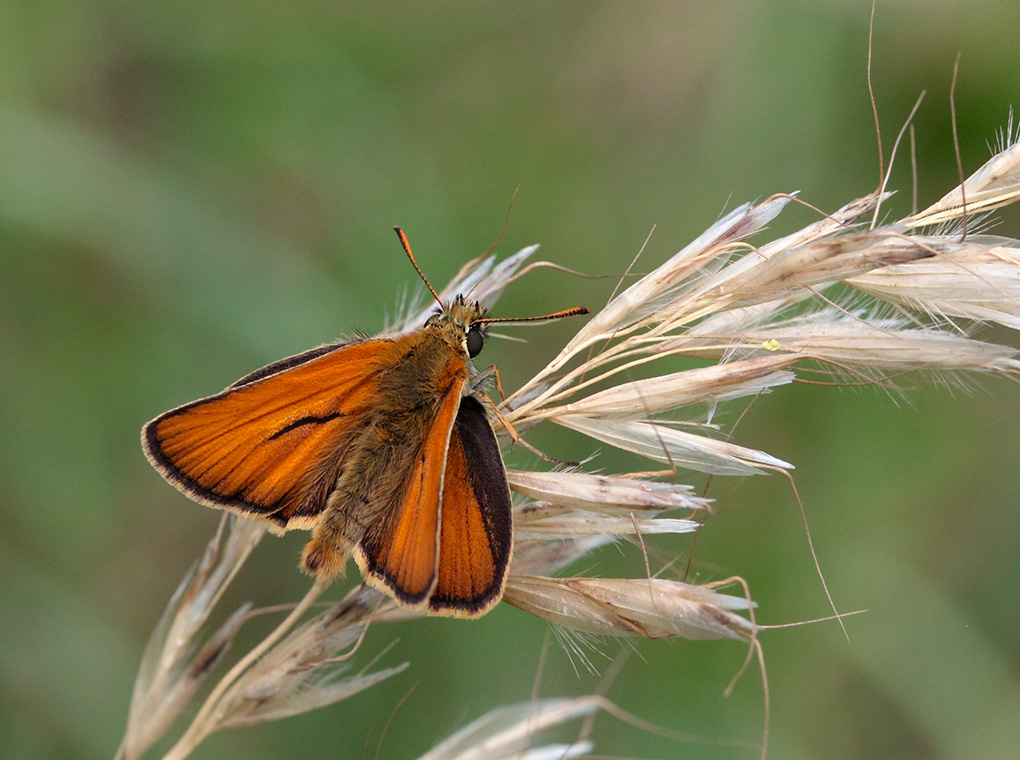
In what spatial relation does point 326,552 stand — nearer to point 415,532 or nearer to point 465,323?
point 415,532

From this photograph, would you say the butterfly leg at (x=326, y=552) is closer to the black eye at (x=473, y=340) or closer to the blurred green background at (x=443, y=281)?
the black eye at (x=473, y=340)

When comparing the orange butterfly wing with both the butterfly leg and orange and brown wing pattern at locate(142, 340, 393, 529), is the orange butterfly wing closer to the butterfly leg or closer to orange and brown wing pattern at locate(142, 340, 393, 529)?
the butterfly leg

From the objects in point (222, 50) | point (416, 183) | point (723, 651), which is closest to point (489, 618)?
point (723, 651)

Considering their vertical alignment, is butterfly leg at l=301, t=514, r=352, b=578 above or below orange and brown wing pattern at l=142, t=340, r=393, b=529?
below

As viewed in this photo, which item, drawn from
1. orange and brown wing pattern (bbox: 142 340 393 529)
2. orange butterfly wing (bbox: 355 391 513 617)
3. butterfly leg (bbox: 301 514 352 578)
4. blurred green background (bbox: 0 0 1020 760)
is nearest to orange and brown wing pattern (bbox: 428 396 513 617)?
orange butterfly wing (bbox: 355 391 513 617)

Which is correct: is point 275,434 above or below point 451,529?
above

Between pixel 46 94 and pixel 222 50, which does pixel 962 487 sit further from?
pixel 46 94

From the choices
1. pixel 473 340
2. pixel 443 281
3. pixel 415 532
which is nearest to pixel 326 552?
pixel 415 532
